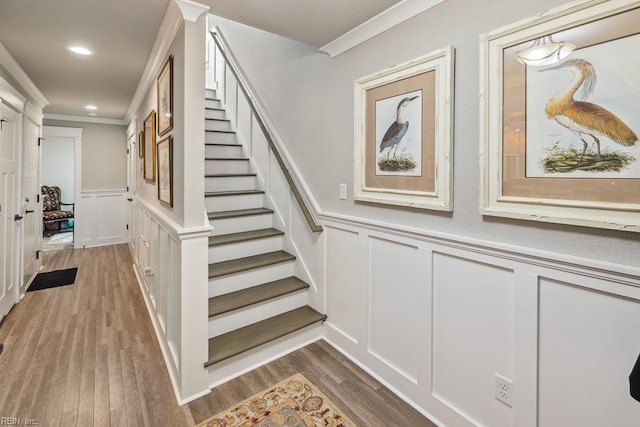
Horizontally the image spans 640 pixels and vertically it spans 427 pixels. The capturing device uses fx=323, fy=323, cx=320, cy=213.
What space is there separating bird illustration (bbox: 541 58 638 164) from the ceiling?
38.5 inches

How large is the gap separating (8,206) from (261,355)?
2.70 meters

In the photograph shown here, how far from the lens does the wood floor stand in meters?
1.74

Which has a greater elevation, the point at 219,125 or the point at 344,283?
the point at 219,125

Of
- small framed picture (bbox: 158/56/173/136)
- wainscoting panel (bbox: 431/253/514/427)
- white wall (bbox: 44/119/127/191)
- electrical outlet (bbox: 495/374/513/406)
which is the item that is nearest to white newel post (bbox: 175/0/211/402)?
small framed picture (bbox: 158/56/173/136)

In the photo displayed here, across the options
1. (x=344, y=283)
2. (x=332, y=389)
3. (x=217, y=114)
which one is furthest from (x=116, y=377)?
(x=217, y=114)

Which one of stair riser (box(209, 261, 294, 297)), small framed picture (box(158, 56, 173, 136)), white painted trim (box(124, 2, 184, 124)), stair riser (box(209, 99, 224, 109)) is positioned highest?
stair riser (box(209, 99, 224, 109))

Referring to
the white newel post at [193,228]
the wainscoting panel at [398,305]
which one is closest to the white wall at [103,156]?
the white newel post at [193,228]

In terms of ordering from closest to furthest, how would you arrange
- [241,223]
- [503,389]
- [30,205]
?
1. [503,389]
2. [241,223]
3. [30,205]

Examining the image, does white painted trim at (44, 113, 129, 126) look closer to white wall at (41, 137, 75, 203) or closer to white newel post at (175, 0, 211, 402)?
white wall at (41, 137, 75, 203)

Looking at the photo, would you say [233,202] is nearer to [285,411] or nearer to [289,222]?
[289,222]

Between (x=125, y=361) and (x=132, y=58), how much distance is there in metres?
2.37

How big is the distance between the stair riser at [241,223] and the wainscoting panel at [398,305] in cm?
138

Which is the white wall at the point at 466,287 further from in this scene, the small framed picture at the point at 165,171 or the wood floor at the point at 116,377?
the small framed picture at the point at 165,171

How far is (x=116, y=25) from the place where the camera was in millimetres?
2061
